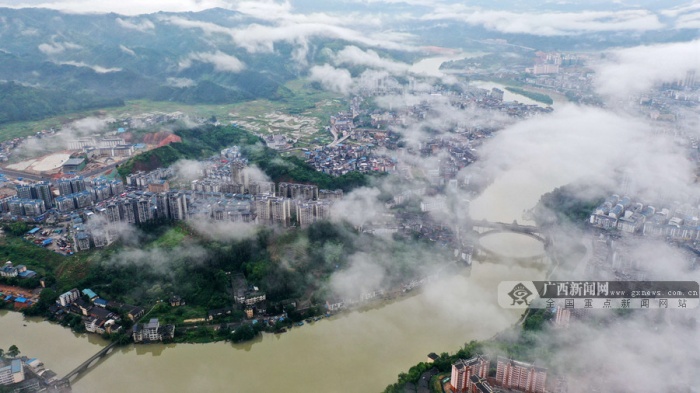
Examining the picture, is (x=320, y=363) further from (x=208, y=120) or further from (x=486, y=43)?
(x=486, y=43)

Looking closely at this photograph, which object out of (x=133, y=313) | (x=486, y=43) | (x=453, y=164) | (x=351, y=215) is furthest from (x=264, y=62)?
(x=133, y=313)

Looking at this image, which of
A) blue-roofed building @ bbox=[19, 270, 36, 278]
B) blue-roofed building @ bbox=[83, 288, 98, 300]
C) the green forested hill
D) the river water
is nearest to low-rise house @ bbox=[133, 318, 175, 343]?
the river water

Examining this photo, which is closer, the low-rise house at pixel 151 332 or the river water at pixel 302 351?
the river water at pixel 302 351

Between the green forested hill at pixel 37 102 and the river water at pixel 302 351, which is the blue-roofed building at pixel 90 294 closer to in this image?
the river water at pixel 302 351

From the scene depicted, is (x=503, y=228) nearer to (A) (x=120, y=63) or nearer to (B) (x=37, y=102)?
(B) (x=37, y=102)

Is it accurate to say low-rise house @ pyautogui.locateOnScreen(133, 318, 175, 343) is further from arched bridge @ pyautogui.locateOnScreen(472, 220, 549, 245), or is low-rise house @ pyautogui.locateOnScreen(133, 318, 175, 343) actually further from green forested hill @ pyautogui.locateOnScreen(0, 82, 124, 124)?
green forested hill @ pyautogui.locateOnScreen(0, 82, 124, 124)

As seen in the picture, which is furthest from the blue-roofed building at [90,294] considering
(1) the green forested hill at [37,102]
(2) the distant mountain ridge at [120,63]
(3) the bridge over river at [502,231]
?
(2) the distant mountain ridge at [120,63]
